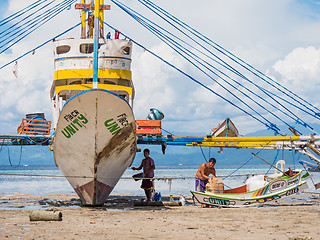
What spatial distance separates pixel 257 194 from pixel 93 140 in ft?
20.7

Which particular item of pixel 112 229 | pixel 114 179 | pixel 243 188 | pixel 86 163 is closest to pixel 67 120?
pixel 86 163

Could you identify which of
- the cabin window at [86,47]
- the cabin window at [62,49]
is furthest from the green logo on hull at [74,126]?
the cabin window at [62,49]

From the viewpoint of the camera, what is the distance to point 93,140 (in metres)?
15.6

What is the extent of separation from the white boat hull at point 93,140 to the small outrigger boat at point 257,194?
3.04 metres

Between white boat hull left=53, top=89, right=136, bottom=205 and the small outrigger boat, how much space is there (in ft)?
9.98

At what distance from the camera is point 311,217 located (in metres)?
13.2

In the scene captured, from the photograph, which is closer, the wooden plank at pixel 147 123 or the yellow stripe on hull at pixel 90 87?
the yellow stripe on hull at pixel 90 87

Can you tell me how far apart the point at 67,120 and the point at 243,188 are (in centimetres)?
749

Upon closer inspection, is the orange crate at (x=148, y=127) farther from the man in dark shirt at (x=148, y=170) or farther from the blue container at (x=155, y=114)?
the blue container at (x=155, y=114)

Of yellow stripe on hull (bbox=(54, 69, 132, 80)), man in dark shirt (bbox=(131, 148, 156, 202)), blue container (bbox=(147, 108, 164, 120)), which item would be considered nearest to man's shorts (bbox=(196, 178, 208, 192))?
man in dark shirt (bbox=(131, 148, 156, 202))

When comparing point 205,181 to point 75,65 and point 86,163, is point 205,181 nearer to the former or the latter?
point 86,163

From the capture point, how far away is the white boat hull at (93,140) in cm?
1535

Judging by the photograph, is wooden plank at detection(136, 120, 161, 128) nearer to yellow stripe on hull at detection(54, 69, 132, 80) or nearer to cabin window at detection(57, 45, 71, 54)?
yellow stripe on hull at detection(54, 69, 132, 80)

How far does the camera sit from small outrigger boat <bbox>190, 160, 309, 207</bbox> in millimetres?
16734
